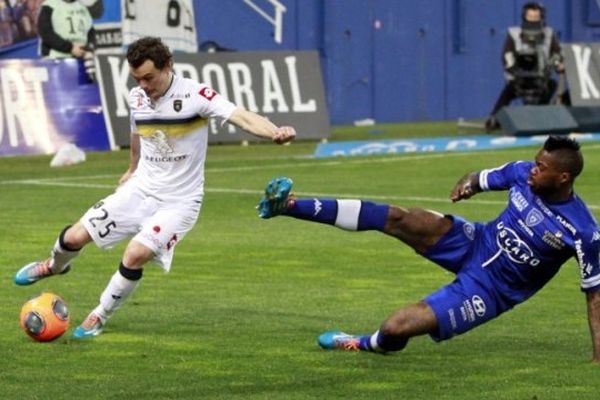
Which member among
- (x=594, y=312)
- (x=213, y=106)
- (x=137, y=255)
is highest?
(x=213, y=106)

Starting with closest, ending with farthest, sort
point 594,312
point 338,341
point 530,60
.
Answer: point 594,312 < point 338,341 < point 530,60

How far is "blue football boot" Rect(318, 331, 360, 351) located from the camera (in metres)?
12.5

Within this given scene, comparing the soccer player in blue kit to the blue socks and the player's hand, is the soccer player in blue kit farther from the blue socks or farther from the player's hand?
the player's hand

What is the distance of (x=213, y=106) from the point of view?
43.0 feet

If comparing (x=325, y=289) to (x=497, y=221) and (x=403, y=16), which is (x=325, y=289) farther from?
(x=403, y=16)

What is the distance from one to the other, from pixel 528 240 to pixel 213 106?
2554 mm

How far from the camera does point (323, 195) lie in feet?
79.7

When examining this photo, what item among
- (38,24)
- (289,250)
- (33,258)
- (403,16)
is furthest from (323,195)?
(403,16)

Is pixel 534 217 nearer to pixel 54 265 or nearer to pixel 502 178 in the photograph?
pixel 502 178

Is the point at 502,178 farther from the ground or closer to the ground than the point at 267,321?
farther from the ground

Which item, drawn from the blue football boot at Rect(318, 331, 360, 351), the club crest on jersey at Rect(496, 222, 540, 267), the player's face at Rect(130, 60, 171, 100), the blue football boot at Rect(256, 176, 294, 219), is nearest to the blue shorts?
the club crest on jersey at Rect(496, 222, 540, 267)

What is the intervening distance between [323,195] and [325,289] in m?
8.26

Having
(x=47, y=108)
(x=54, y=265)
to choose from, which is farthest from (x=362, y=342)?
(x=47, y=108)

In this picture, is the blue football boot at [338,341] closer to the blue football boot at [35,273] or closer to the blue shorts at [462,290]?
the blue shorts at [462,290]
